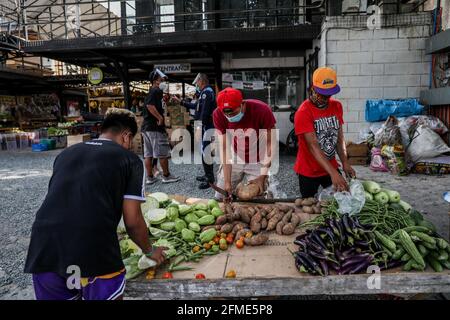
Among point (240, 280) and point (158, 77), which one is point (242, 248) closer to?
point (240, 280)

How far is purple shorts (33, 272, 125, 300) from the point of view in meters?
1.85

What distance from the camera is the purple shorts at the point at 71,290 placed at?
185 centimetres

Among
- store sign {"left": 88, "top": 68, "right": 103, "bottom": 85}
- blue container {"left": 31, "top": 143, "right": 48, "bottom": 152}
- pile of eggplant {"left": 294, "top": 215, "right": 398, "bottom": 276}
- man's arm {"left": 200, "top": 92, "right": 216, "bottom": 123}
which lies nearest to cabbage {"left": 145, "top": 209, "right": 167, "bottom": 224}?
pile of eggplant {"left": 294, "top": 215, "right": 398, "bottom": 276}

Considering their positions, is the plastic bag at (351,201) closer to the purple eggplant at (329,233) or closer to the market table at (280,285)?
the purple eggplant at (329,233)

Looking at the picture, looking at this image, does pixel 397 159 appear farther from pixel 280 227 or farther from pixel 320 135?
pixel 280 227

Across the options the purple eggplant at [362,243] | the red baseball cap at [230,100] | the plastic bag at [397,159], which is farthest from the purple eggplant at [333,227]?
the plastic bag at [397,159]

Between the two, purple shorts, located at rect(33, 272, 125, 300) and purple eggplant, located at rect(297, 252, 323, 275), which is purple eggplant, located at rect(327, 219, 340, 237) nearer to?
purple eggplant, located at rect(297, 252, 323, 275)

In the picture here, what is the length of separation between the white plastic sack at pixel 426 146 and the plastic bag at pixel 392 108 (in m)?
0.80

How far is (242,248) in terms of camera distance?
2.59m

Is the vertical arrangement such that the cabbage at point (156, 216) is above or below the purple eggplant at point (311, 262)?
above

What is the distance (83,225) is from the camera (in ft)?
5.99

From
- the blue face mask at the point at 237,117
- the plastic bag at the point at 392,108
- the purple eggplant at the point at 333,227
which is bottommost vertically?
the purple eggplant at the point at 333,227

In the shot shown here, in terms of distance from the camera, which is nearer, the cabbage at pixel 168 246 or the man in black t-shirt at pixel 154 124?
the cabbage at pixel 168 246
